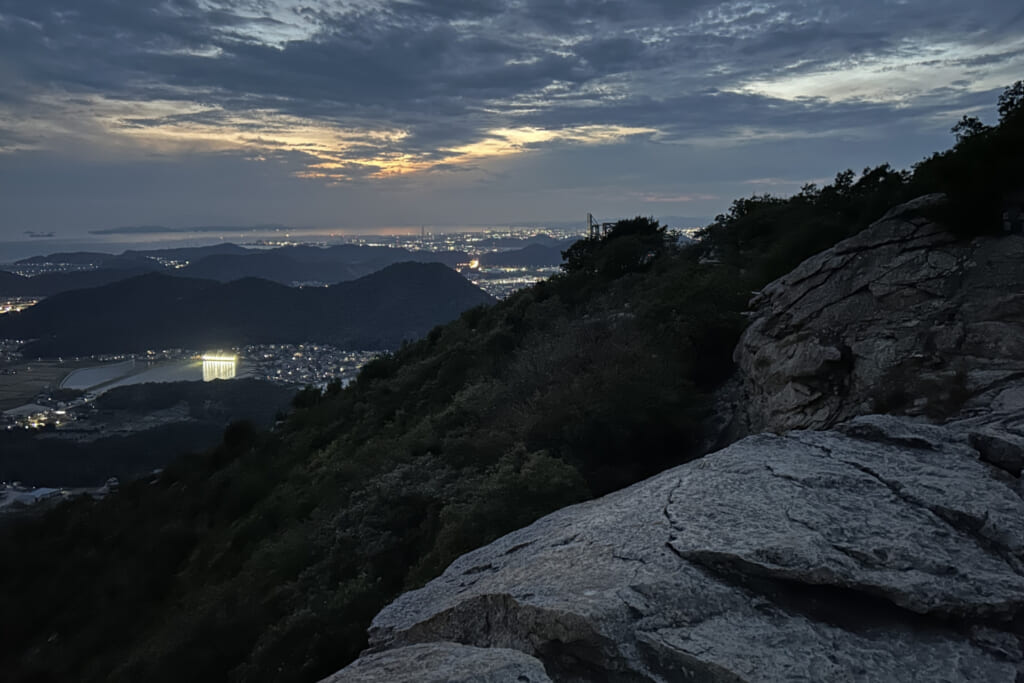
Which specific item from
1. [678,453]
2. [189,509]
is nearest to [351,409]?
[189,509]

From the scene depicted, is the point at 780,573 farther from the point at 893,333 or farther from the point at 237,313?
the point at 237,313

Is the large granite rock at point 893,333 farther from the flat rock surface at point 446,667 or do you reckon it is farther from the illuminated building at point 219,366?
the illuminated building at point 219,366

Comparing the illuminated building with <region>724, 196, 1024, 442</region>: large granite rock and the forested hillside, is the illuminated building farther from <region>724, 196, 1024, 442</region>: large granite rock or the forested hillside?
<region>724, 196, 1024, 442</region>: large granite rock

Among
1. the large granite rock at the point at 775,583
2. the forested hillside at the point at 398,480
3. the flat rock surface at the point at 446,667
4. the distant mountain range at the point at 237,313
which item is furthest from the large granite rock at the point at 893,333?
the distant mountain range at the point at 237,313

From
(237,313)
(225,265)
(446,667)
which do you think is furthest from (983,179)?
(225,265)

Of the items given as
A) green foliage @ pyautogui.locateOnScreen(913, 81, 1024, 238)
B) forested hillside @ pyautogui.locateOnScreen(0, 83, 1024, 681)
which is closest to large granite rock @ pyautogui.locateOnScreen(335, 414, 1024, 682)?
forested hillside @ pyautogui.locateOnScreen(0, 83, 1024, 681)

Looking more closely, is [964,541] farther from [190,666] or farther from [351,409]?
[351,409]
